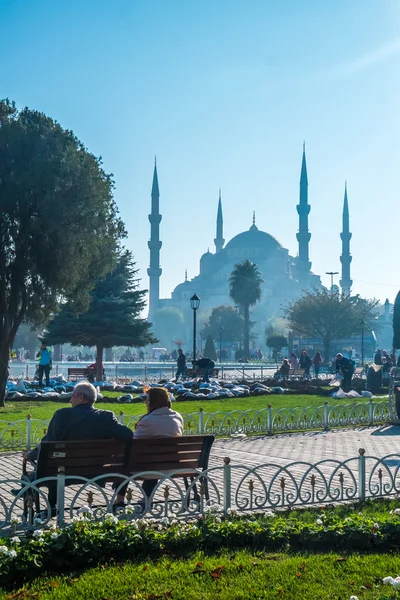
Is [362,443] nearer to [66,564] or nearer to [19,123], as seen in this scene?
[66,564]

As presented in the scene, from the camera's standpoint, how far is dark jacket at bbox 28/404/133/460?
6230mm

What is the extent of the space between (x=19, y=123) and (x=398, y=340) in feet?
33.2

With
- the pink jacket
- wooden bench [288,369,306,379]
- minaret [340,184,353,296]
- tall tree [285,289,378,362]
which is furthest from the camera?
minaret [340,184,353,296]

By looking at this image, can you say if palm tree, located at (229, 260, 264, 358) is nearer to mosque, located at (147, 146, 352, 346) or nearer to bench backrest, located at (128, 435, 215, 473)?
mosque, located at (147, 146, 352, 346)

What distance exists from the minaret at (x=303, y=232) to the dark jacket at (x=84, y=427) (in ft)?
405

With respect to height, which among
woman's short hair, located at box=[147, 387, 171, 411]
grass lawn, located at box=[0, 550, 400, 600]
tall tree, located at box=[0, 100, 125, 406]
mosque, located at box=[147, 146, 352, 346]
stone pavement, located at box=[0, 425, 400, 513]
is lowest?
grass lawn, located at box=[0, 550, 400, 600]

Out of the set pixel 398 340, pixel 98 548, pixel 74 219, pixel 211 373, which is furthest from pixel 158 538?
pixel 211 373

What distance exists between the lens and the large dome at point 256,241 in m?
146

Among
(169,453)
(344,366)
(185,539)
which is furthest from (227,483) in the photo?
→ (344,366)

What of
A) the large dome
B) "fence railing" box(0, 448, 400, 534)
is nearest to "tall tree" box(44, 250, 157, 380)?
"fence railing" box(0, 448, 400, 534)

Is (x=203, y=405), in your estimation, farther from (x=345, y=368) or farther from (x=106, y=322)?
(x=106, y=322)

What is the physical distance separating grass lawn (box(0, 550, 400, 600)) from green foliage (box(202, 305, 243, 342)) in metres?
89.0

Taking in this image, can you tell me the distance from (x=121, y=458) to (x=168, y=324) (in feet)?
450

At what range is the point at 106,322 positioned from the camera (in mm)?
31312
